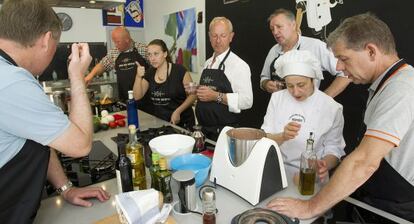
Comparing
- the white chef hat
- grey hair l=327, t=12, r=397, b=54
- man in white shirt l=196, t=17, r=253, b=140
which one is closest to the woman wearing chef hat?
the white chef hat

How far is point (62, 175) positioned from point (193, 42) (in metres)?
3.57

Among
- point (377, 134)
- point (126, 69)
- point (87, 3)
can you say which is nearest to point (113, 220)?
point (377, 134)

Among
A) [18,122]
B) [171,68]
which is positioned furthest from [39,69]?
[171,68]

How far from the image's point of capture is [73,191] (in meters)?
1.23

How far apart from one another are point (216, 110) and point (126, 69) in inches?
64.8

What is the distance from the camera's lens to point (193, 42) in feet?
14.9

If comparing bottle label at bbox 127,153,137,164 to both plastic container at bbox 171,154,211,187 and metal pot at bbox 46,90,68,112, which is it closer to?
plastic container at bbox 171,154,211,187

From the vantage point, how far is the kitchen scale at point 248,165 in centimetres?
114

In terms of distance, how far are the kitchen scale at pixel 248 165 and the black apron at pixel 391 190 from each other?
37 cm

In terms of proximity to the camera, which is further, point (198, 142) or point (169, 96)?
point (169, 96)

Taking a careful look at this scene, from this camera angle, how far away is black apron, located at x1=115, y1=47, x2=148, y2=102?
3.50m

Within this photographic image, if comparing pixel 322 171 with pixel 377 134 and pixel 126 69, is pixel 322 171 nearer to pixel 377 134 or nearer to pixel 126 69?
pixel 377 134

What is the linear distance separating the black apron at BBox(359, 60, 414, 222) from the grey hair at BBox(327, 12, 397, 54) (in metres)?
0.11

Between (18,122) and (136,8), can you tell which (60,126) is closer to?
(18,122)
